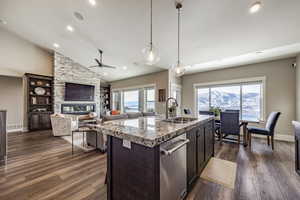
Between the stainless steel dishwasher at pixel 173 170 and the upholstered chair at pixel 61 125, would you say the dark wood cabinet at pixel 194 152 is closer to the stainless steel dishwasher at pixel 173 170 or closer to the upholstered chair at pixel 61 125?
the stainless steel dishwasher at pixel 173 170

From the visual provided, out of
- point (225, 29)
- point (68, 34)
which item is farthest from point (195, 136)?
point (68, 34)

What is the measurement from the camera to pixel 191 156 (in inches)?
67.6

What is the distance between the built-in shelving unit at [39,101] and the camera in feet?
17.7

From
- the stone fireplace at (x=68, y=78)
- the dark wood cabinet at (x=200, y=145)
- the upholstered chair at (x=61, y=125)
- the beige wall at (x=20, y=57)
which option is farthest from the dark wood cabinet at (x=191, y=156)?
the beige wall at (x=20, y=57)

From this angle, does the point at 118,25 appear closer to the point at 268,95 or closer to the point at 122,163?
the point at 122,163

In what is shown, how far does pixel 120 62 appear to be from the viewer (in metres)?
5.84

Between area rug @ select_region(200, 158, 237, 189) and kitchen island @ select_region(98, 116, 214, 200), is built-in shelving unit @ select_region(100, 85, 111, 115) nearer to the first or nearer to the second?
area rug @ select_region(200, 158, 237, 189)

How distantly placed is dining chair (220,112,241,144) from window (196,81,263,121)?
1.69m

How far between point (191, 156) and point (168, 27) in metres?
2.97

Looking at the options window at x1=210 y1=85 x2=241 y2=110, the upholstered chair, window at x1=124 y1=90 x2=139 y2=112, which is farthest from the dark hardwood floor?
window at x1=124 y1=90 x2=139 y2=112

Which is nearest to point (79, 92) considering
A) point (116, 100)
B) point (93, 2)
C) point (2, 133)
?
point (116, 100)

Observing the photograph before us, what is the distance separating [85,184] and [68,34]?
507 centimetres

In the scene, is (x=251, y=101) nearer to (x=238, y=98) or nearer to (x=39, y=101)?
(x=238, y=98)

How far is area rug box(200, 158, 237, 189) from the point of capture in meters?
1.97
